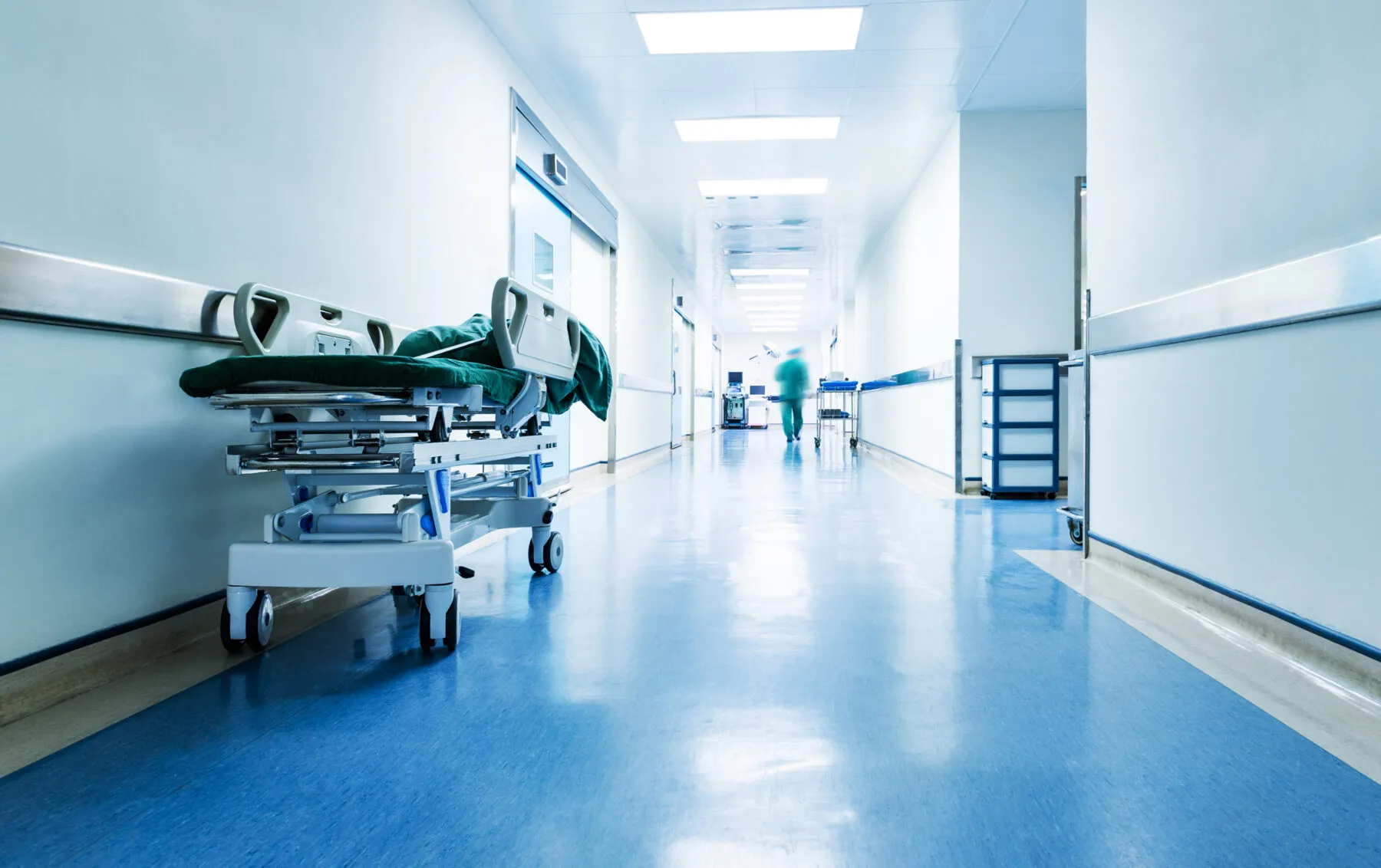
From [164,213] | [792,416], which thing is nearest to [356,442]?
[164,213]

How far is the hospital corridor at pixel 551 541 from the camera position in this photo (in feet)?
3.60

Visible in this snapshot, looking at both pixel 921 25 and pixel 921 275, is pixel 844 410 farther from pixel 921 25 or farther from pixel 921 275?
pixel 921 25

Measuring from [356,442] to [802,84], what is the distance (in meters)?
3.84

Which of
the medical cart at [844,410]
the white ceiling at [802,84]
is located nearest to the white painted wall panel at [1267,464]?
the white ceiling at [802,84]

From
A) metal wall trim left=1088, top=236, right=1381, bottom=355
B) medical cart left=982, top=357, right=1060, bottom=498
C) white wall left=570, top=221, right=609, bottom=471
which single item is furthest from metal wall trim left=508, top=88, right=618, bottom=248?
metal wall trim left=1088, top=236, right=1381, bottom=355

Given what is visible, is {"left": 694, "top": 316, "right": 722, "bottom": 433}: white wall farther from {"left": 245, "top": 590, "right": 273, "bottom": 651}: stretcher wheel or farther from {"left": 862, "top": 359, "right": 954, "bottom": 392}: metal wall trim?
{"left": 245, "top": 590, "right": 273, "bottom": 651}: stretcher wheel

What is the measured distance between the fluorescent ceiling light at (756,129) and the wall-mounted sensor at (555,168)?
0.94 metres

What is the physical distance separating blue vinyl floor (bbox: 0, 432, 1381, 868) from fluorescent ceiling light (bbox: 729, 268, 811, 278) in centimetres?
951

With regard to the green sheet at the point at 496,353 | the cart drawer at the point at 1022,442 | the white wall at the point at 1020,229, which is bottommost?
the cart drawer at the point at 1022,442

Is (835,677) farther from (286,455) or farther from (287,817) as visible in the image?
(286,455)

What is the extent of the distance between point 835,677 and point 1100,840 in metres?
0.66

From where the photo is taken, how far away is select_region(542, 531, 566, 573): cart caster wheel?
259cm

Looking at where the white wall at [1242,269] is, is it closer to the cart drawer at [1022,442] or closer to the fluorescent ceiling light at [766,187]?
the cart drawer at [1022,442]

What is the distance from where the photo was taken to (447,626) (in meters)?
1.80
